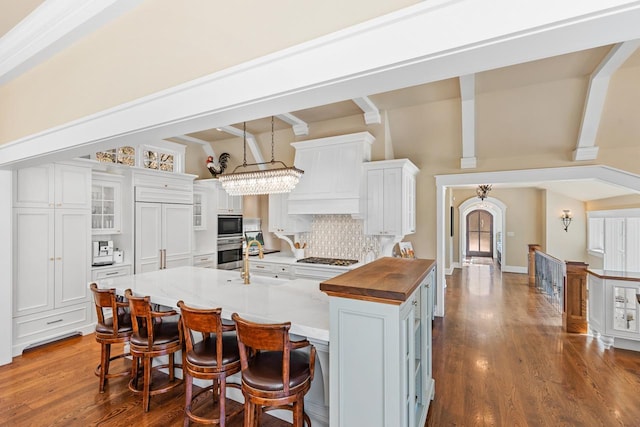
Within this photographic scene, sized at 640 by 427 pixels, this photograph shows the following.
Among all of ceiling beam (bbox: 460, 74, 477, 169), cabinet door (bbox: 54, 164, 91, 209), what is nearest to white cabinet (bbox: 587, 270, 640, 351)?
ceiling beam (bbox: 460, 74, 477, 169)

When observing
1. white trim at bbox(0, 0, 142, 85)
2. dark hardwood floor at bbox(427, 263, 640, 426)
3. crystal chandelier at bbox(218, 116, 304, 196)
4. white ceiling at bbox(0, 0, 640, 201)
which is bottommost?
dark hardwood floor at bbox(427, 263, 640, 426)

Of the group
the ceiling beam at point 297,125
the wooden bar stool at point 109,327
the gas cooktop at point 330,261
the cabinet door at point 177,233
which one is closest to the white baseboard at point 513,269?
the gas cooktop at point 330,261

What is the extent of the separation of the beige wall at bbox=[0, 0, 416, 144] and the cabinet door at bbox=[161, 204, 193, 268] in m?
2.89

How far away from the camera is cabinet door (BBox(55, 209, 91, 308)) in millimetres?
3980

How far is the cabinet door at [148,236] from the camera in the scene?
15.8 ft

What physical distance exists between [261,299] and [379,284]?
119cm

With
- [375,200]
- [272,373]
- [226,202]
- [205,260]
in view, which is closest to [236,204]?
[226,202]

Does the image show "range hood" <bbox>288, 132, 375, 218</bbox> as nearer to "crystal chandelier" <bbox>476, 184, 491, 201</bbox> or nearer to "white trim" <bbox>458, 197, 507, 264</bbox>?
"crystal chandelier" <bbox>476, 184, 491, 201</bbox>

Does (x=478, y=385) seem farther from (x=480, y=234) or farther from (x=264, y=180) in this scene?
(x=480, y=234)

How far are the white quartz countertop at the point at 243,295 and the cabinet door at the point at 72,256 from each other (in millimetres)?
1272

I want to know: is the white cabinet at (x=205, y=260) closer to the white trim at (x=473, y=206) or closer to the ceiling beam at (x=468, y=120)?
the ceiling beam at (x=468, y=120)

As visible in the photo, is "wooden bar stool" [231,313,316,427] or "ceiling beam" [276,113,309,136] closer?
"wooden bar stool" [231,313,316,427]

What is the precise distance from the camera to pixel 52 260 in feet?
12.9

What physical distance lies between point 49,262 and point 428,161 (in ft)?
18.0
